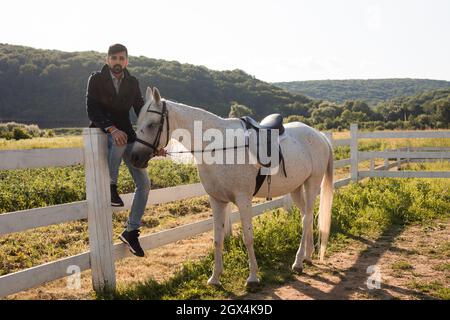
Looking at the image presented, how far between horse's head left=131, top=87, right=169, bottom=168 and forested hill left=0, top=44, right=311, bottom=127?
2423 inches

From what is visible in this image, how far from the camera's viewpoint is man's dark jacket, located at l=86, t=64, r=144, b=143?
4.04 meters

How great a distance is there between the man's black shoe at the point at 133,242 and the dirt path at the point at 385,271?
1.14m

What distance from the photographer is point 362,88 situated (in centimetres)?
16325

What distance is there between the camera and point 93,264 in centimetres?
414

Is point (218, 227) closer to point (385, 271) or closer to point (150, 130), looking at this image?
point (150, 130)

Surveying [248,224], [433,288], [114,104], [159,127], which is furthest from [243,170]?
[433,288]

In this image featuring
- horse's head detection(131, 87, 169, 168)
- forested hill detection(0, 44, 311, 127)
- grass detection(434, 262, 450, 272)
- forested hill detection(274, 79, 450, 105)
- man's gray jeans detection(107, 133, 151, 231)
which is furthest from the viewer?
forested hill detection(274, 79, 450, 105)

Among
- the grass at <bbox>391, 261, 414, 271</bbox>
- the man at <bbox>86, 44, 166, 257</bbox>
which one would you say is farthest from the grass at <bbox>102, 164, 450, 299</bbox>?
the man at <bbox>86, 44, 166, 257</bbox>

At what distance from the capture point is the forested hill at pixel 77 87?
6619 cm

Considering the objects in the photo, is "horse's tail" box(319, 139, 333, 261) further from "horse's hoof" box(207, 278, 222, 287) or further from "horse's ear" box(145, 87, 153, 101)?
"horse's ear" box(145, 87, 153, 101)

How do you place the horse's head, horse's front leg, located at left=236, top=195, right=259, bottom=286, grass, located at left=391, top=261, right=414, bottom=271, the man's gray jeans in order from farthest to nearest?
1. grass, located at left=391, top=261, right=414, bottom=271
2. horse's front leg, located at left=236, top=195, right=259, bottom=286
3. the man's gray jeans
4. the horse's head

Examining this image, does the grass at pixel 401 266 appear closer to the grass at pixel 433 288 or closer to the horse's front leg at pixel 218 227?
the grass at pixel 433 288

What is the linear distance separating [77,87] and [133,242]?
236ft

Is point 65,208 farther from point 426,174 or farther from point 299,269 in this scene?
point 426,174
